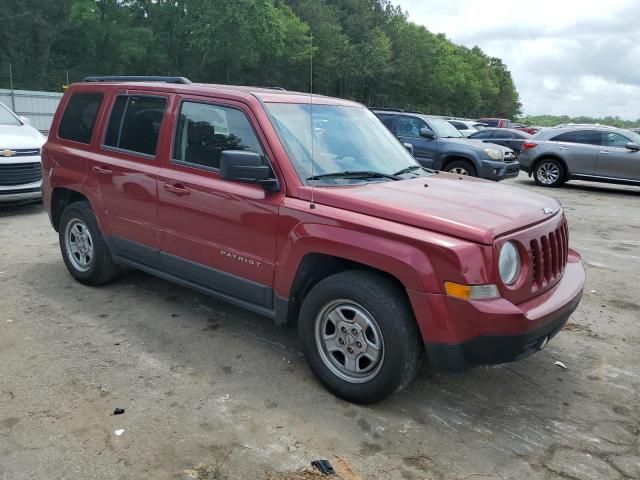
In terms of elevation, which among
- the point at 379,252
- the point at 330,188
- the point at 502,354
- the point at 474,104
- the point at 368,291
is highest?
the point at 474,104

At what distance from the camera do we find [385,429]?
10.5 feet

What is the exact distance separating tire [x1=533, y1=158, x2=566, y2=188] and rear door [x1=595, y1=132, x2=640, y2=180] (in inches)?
34.7

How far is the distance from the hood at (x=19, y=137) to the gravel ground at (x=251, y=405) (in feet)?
13.3

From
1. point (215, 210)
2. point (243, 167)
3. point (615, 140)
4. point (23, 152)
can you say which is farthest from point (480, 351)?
point (615, 140)

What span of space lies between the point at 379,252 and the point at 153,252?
2164 mm

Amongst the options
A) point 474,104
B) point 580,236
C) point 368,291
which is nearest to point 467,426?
point 368,291

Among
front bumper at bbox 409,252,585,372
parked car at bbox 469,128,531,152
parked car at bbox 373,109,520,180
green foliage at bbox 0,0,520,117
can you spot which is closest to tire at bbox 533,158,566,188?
parked car at bbox 373,109,520,180

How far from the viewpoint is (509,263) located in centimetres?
309

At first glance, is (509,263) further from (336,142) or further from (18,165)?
(18,165)

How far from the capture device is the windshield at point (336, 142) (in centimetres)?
377

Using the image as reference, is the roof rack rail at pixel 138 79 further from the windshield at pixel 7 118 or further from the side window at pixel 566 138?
the side window at pixel 566 138

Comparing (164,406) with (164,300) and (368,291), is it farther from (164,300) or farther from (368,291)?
(164,300)

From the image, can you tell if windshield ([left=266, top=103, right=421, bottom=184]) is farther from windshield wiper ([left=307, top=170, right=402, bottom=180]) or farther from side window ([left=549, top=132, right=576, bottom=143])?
side window ([left=549, top=132, right=576, bottom=143])

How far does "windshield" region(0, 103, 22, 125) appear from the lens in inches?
361
